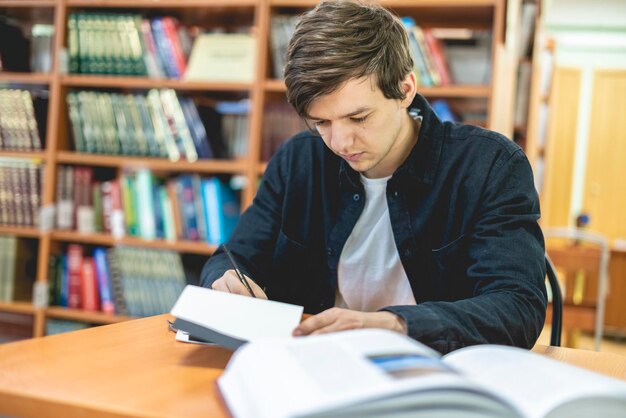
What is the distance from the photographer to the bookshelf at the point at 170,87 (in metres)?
2.41

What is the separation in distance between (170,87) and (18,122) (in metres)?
0.71

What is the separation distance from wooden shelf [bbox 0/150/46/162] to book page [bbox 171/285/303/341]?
201cm

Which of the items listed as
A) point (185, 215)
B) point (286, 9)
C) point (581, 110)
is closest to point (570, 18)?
point (581, 110)

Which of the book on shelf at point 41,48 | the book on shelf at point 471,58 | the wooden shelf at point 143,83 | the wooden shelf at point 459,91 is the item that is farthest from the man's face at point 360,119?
the book on shelf at point 41,48

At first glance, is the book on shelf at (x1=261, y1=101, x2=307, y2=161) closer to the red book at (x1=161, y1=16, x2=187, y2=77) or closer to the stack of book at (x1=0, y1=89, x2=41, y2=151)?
the red book at (x1=161, y1=16, x2=187, y2=77)

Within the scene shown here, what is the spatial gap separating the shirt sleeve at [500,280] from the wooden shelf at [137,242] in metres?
1.51

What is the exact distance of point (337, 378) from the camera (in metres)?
0.57

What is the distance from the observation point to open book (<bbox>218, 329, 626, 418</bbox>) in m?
0.53

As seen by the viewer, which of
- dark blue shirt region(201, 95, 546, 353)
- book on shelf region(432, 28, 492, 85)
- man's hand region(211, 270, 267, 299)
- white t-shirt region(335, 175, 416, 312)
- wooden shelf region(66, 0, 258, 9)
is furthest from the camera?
wooden shelf region(66, 0, 258, 9)

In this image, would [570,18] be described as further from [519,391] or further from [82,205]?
[519,391]

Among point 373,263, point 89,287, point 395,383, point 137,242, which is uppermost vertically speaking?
point 395,383

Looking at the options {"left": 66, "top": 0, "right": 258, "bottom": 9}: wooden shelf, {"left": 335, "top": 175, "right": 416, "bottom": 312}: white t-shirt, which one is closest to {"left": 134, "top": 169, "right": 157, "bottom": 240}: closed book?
{"left": 66, "top": 0, "right": 258, "bottom": 9}: wooden shelf

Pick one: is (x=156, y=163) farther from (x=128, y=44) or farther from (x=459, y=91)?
(x=459, y=91)

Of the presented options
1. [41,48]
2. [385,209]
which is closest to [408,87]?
[385,209]
